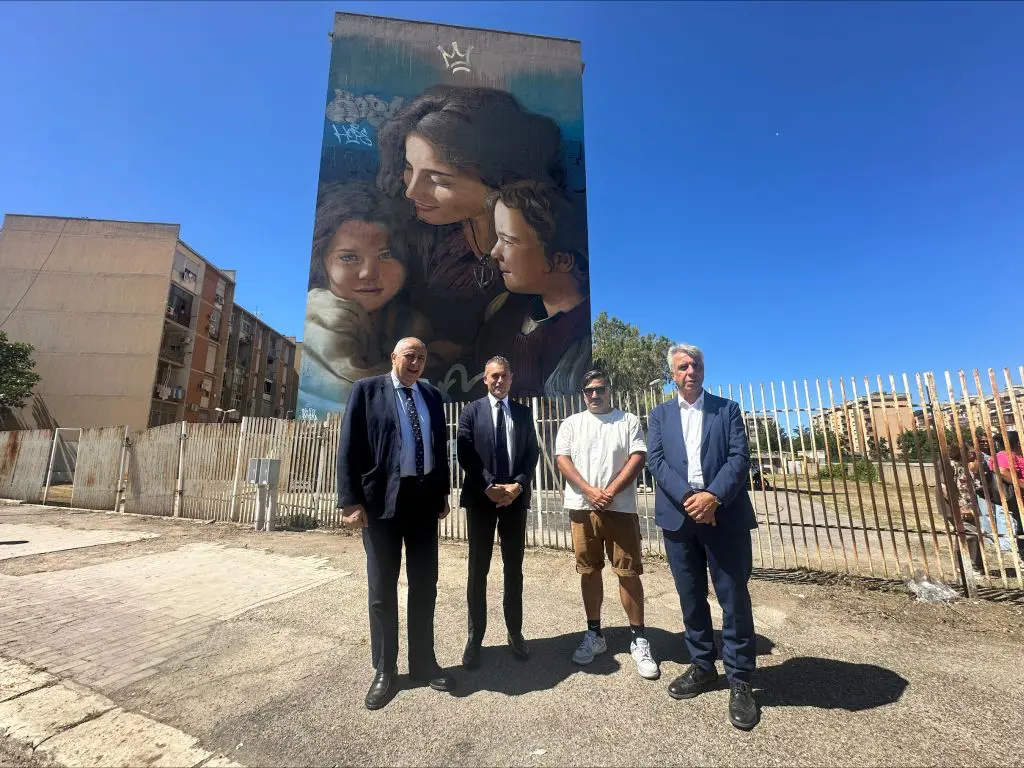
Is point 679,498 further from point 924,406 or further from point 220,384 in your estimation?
point 220,384

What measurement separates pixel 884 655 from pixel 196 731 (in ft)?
14.4

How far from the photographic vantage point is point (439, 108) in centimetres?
2400

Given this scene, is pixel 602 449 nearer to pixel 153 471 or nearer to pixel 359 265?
pixel 153 471

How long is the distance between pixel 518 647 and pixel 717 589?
1425mm

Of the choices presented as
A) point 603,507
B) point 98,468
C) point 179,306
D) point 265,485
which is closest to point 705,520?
point 603,507

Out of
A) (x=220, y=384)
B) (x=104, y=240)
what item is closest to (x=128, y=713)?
(x=104, y=240)

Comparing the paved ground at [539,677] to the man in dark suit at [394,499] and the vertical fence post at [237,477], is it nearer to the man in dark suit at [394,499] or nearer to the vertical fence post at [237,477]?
the man in dark suit at [394,499]

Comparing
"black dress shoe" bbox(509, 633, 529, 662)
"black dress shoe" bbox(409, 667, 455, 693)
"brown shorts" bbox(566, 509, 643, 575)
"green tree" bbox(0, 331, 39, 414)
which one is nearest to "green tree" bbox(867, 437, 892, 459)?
"brown shorts" bbox(566, 509, 643, 575)

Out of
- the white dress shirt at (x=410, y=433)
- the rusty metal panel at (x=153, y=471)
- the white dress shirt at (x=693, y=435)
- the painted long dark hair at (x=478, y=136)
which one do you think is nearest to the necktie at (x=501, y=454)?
the white dress shirt at (x=410, y=433)

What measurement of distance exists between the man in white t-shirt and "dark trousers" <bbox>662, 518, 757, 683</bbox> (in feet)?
1.07

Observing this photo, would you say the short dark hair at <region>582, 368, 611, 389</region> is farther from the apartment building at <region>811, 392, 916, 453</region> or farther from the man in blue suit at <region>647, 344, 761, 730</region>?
the apartment building at <region>811, 392, 916, 453</region>

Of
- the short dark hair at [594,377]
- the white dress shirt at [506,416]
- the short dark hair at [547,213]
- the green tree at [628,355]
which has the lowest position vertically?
the white dress shirt at [506,416]

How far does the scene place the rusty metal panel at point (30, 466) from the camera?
14.6m

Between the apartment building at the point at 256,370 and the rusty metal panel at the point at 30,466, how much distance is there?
74.1ft
